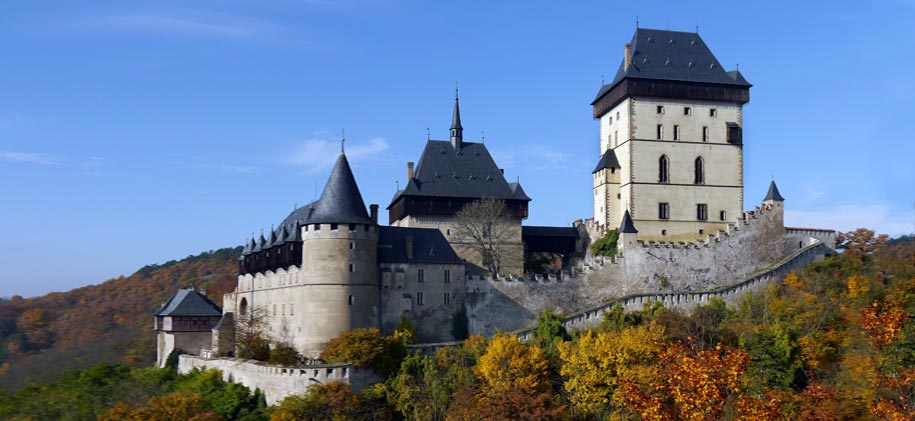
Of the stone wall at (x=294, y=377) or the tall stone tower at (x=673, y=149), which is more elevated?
the tall stone tower at (x=673, y=149)

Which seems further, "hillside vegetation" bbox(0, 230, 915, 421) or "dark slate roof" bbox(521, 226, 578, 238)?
"dark slate roof" bbox(521, 226, 578, 238)

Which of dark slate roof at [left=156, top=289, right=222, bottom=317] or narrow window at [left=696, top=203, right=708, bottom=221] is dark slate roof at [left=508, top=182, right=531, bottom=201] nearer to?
narrow window at [left=696, top=203, right=708, bottom=221]

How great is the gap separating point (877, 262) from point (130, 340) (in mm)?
45349

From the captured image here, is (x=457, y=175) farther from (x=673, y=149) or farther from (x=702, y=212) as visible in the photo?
(x=702, y=212)

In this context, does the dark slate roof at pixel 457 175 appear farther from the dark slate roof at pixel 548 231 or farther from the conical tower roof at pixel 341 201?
the conical tower roof at pixel 341 201

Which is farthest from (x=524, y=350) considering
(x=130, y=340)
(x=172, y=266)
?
(x=172, y=266)

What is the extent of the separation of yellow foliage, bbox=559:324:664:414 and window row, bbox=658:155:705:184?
14.8 metres

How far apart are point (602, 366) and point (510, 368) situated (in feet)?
11.3

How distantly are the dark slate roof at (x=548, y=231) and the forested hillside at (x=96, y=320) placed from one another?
925 inches

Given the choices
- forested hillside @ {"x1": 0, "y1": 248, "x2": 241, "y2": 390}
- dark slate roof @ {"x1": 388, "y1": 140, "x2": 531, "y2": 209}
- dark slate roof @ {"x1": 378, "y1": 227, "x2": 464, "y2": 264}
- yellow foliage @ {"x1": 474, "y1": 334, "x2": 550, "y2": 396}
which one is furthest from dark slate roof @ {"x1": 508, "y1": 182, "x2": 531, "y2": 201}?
forested hillside @ {"x1": 0, "y1": 248, "x2": 241, "y2": 390}

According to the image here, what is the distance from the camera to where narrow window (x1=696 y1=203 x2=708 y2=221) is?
2052 inches

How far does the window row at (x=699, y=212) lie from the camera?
51656mm

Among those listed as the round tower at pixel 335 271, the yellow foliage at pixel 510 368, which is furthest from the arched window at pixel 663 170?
the round tower at pixel 335 271

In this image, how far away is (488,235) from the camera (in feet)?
162
